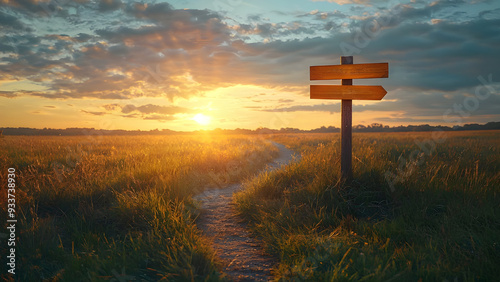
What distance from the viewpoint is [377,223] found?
15.6 feet

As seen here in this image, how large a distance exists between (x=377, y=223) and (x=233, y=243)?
2.48m

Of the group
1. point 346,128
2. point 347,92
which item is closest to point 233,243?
point 346,128

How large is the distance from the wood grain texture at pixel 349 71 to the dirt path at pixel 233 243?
151 inches

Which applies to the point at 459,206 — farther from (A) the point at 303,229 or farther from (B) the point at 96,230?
(B) the point at 96,230

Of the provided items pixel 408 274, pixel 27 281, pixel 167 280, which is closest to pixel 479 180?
pixel 408 274

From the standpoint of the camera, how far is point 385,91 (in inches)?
239

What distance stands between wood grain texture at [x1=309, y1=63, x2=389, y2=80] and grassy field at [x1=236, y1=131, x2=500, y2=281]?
2.17 m

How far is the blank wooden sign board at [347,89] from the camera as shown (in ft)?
20.3

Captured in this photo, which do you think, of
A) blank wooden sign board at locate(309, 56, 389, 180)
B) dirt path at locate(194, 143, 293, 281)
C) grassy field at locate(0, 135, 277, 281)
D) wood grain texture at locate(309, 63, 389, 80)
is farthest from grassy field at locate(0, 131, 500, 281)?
wood grain texture at locate(309, 63, 389, 80)

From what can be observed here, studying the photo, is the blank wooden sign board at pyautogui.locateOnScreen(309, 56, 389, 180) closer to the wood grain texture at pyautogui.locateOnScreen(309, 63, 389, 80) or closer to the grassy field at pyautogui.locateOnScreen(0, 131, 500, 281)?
the wood grain texture at pyautogui.locateOnScreen(309, 63, 389, 80)

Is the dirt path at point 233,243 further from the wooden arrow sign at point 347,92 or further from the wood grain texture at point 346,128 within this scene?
the wooden arrow sign at point 347,92

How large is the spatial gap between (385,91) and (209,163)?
838 cm

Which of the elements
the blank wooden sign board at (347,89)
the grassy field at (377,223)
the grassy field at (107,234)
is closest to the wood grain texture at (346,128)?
the blank wooden sign board at (347,89)

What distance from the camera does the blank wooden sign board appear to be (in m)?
6.20
